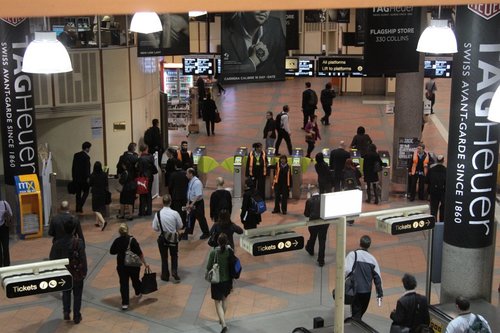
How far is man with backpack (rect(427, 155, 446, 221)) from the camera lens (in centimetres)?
1458

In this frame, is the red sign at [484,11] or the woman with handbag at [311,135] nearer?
the red sign at [484,11]

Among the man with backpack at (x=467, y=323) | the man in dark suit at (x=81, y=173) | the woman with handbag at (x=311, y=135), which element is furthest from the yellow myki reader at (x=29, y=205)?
the man with backpack at (x=467, y=323)

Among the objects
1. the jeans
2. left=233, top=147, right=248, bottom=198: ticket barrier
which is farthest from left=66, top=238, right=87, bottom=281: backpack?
left=233, top=147, right=248, bottom=198: ticket barrier

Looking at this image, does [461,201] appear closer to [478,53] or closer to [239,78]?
[478,53]

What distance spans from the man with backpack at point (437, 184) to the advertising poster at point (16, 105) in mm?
7508

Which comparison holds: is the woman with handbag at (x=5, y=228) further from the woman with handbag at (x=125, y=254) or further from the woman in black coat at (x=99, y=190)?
the woman in black coat at (x=99, y=190)

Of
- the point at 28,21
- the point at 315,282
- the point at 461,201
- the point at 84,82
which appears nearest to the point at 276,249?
the point at 461,201

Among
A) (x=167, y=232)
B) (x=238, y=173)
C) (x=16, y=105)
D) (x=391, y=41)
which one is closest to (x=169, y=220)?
(x=167, y=232)

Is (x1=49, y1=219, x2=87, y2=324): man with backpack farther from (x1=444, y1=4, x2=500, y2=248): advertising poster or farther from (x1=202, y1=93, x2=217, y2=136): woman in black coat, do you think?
(x1=202, y1=93, x2=217, y2=136): woman in black coat

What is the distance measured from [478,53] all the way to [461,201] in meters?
1.98

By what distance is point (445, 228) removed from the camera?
10.4 metres

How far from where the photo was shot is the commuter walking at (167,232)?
11648mm

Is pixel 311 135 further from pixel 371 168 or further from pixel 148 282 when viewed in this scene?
pixel 148 282

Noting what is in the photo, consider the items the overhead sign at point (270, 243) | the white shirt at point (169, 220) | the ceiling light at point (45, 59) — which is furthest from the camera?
the white shirt at point (169, 220)
